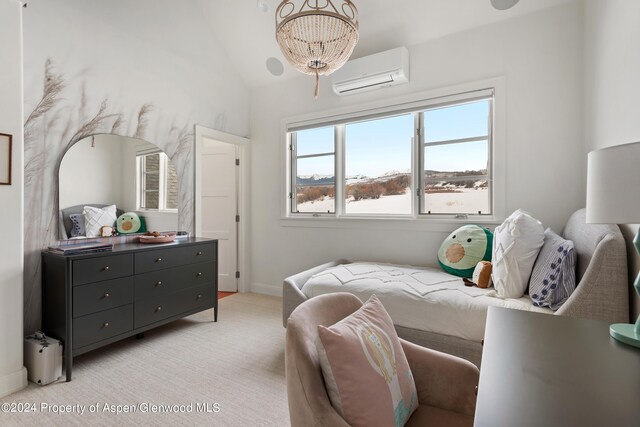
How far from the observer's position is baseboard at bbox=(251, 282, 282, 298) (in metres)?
4.11

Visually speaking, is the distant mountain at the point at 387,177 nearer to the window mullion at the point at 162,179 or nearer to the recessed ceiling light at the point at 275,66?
the recessed ceiling light at the point at 275,66

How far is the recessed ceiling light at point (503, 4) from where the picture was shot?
2682 mm

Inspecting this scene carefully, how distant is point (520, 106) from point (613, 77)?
0.84 metres

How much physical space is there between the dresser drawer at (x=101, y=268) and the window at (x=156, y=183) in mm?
747

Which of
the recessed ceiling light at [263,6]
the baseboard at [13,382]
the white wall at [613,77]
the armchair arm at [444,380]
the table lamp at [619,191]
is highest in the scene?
the recessed ceiling light at [263,6]

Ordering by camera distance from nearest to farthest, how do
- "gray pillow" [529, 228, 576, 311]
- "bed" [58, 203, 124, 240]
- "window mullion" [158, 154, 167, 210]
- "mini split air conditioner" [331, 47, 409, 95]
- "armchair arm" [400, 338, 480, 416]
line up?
"armchair arm" [400, 338, 480, 416] → "gray pillow" [529, 228, 576, 311] → "bed" [58, 203, 124, 240] → "mini split air conditioner" [331, 47, 409, 95] → "window mullion" [158, 154, 167, 210]

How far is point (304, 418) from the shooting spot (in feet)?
2.93

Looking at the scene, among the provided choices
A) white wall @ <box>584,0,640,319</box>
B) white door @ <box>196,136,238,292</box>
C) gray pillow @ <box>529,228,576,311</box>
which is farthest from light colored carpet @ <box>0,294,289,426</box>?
white wall @ <box>584,0,640,319</box>

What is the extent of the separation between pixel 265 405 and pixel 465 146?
105 inches

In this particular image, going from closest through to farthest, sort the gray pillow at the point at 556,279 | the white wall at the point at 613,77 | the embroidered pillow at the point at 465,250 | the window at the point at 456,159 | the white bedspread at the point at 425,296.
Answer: the white wall at the point at 613,77, the gray pillow at the point at 556,279, the white bedspread at the point at 425,296, the embroidered pillow at the point at 465,250, the window at the point at 456,159

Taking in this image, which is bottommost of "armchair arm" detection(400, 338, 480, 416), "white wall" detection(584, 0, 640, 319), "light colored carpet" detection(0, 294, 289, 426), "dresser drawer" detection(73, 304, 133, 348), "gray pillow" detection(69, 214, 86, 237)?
"light colored carpet" detection(0, 294, 289, 426)

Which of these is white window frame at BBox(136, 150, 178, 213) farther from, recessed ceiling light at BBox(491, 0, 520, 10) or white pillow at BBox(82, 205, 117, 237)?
recessed ceiling light at BBox(491, 0, 520, 10)

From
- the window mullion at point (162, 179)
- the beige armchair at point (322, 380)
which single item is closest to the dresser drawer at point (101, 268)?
the window mullion at point (162, 179)

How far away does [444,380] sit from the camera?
1.20m
